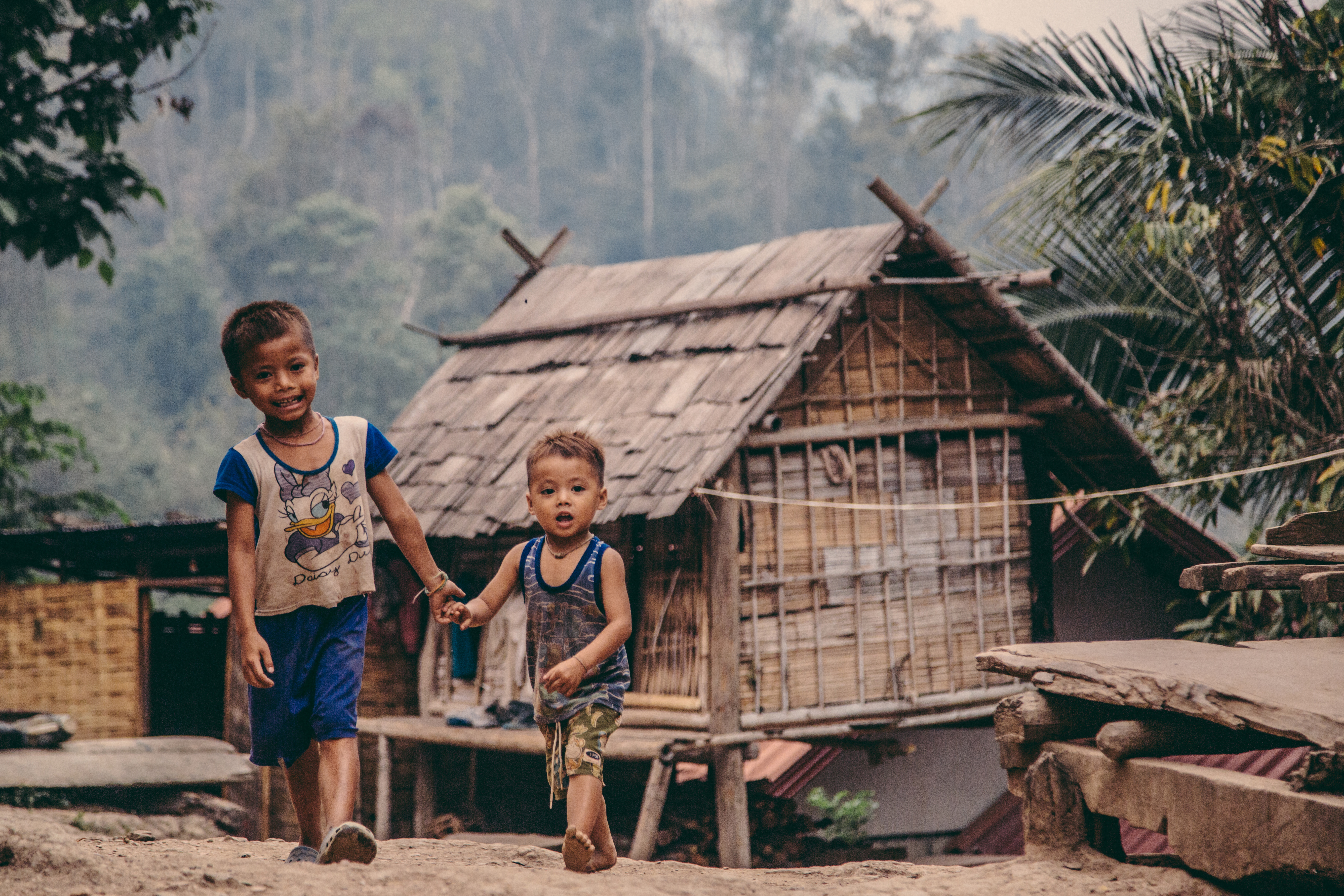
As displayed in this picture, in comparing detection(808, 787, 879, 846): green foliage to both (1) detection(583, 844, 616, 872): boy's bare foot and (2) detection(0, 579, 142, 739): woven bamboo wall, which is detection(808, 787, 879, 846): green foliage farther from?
(1) detection(583, 844, 616, 872): boy's bare foot

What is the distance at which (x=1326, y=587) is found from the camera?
394 cm

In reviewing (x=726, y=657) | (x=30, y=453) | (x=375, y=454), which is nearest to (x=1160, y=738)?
(x=375, y=454)

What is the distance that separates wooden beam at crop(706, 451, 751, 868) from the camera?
332 inches

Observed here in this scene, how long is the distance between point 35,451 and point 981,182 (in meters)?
41.8

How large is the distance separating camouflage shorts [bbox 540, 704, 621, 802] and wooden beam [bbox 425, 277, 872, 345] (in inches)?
215

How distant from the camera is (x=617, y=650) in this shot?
3.96m

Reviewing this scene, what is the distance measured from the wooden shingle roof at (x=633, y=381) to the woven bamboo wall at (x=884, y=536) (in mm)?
503

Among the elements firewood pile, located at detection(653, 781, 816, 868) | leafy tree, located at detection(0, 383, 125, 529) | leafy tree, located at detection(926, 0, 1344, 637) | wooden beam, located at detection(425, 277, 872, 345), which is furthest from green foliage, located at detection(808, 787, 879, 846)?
leafy tree, located at detection(0, 383, 125, 529)

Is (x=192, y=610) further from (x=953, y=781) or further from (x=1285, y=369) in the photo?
(x=1285, y=369)

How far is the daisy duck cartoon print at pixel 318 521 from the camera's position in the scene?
378cm

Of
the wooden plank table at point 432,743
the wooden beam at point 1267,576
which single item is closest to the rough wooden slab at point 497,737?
the wooden plank table at point 432,743

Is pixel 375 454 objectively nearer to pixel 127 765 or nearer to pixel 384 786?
pixel 127 765

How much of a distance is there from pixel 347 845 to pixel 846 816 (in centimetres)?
752

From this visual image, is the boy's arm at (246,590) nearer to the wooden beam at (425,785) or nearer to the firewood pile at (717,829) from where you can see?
the firewood pile at (717,829)
